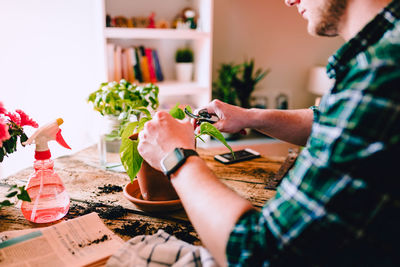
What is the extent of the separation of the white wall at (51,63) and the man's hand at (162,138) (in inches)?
71.3

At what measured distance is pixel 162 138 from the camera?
753 mm

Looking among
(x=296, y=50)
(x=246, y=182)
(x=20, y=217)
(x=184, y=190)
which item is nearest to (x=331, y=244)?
(x=184, y=190)

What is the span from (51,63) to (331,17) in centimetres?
217

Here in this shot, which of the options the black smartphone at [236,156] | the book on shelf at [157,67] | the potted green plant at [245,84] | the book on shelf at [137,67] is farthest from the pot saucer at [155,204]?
the potted green plant at [245,84]

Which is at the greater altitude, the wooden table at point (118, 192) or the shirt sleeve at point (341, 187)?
the shirt sleeve at point (341, 187)

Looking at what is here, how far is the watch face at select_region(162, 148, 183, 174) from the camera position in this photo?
684 mm

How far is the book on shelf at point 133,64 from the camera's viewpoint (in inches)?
102

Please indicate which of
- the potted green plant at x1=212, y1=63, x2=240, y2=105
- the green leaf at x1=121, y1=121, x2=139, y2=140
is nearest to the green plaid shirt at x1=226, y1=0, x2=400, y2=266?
the green leaf at x1=121, y1=121, x2=139, y2=140

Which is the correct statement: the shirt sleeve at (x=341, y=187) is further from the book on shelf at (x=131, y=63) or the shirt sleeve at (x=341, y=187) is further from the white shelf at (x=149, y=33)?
the book on shelf at (x=131, y=63)

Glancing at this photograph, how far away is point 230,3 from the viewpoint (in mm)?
3209

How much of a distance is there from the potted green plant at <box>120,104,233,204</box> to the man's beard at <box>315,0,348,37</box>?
38 cm

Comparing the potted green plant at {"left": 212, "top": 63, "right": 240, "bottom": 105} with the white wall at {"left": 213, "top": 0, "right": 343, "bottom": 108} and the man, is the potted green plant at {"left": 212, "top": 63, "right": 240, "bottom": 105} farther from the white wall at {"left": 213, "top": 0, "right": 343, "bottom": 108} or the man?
the man

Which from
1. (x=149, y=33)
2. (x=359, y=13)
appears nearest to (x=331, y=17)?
(x=359, y=13)

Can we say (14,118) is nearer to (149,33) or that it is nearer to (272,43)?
(149,33)
